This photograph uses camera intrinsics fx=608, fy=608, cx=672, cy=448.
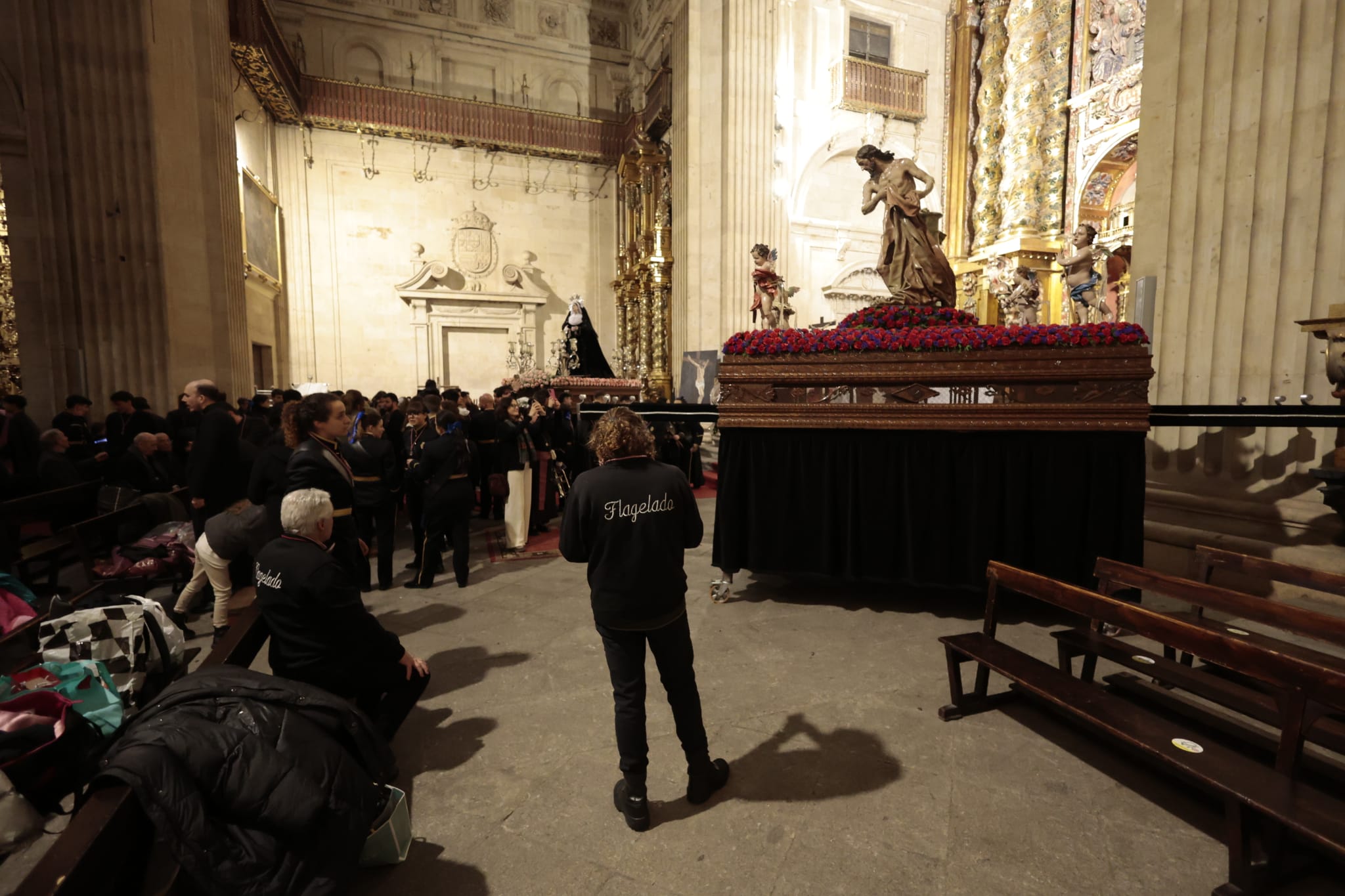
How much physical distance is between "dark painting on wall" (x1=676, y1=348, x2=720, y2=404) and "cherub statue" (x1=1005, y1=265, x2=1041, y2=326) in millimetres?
6349

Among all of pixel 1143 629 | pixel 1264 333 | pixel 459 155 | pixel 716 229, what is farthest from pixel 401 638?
pixel 459 155

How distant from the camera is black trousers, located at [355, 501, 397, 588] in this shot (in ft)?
17.8

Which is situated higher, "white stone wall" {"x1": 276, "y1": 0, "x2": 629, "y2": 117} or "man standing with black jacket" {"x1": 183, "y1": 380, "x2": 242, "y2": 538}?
"white stone wall" {"x1": 276, "y1": 0, "x2": 629, "y2": 117}

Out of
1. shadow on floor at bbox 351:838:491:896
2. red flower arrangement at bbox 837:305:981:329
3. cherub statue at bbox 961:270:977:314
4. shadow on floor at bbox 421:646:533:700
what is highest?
cherub statue at bbox 961:270:977:314

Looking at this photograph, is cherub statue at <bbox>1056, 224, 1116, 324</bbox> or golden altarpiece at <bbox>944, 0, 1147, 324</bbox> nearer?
cherub statue at <bbox>1056, 224, 1116, 324</bbox>

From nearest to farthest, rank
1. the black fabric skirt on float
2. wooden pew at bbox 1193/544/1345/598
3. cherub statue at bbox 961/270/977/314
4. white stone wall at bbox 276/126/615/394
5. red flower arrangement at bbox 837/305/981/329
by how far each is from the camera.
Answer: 1. wooden pew at bbox 1193/544/1345/598
2. the black fabric skirt on float
3. red flower arrangement at bbox 837/305/981/329
4. cherub statue at bbox 961/270/977/314
5. white stone wall at bbox 276/126/615/394

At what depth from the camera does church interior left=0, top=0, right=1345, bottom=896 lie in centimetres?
210

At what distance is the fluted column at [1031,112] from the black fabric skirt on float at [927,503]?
1222cm

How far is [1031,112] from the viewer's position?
14070mm

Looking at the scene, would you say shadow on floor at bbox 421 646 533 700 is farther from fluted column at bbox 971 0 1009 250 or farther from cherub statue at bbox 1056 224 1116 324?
fluted column at bbox 971 0 1009 250

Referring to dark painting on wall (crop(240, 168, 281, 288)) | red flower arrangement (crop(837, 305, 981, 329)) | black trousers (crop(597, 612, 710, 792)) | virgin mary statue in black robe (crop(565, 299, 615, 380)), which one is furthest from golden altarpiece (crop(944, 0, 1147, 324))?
dark painting on wall (crop(240, 168, 281, 288))

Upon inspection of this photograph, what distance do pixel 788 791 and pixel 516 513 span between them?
15.3 feet

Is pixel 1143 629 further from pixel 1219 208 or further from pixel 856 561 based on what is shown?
pixel 1219 208

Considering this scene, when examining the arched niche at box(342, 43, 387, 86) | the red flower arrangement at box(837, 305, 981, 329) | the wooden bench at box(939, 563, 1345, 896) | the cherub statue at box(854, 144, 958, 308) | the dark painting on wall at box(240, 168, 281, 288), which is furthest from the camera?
the arched niche at box(342, 43, 387, 86)
